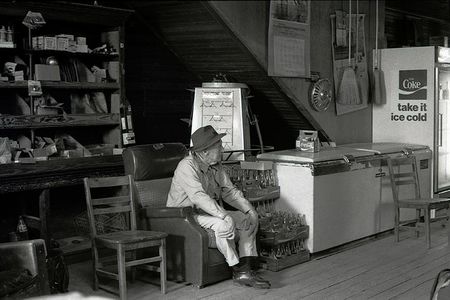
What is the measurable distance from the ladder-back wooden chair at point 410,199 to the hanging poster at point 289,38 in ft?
4.14

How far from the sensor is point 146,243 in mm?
4191

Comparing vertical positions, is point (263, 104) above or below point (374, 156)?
above

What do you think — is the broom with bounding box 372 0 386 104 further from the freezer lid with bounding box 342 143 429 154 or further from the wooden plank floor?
the wooden plank floor

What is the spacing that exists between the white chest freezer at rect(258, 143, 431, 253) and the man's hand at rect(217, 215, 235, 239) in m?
1.10

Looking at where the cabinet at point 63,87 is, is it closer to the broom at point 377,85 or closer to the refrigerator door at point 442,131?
the broom at point 377,85

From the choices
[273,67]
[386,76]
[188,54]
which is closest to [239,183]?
[273,67]

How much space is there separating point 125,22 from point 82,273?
8.27ft

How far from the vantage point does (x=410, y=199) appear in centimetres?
605

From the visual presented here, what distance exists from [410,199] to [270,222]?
171 centimetres

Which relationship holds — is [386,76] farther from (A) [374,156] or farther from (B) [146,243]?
(B) [146,243]

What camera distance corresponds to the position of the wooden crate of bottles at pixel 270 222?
4.98 meters

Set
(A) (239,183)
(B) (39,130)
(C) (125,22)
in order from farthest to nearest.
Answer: (C) (125,22), (B) (39,130), (A) (239,183)

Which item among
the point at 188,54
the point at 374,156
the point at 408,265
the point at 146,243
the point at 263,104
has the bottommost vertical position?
the point at 408,265

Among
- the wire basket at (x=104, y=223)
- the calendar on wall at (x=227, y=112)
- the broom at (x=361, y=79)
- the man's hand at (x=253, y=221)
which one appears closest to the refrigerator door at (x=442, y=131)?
the broom at (x=361, y=79)
